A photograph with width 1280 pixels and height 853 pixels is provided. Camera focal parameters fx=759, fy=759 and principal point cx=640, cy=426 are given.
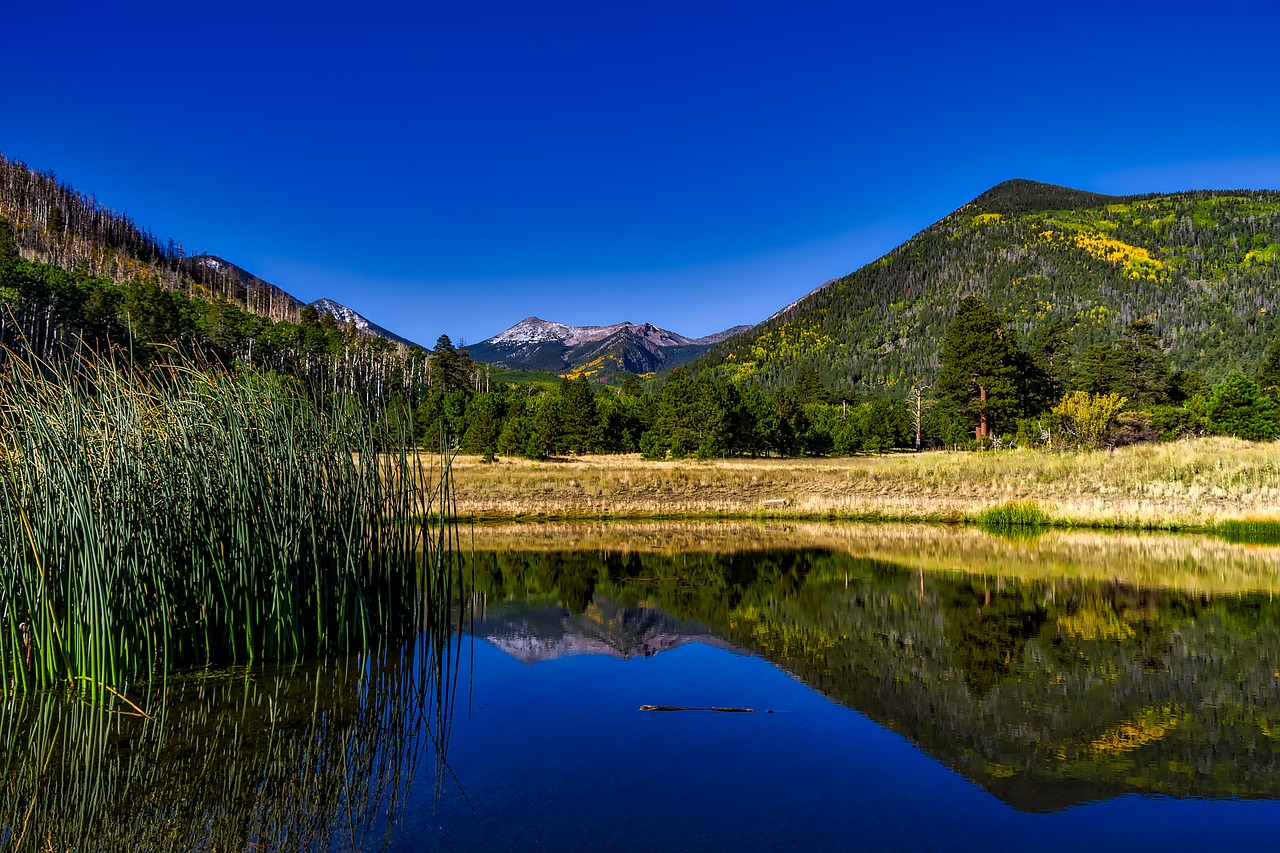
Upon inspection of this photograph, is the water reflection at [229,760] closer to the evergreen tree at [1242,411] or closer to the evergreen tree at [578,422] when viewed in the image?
the evergreen tree at [578,422]

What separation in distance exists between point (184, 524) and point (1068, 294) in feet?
541

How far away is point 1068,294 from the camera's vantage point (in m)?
145

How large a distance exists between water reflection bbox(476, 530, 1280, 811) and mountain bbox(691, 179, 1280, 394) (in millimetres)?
107692

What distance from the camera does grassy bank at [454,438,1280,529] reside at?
21312 millimetres

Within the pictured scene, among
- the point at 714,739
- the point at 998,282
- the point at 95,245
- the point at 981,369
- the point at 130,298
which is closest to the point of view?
the point at 714,739

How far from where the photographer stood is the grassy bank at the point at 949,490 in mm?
Result: 21312

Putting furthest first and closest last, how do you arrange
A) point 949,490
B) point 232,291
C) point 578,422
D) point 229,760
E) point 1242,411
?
point 232,291 → point 578,422 → point 1242,411 → point 949,490 → point 229,760

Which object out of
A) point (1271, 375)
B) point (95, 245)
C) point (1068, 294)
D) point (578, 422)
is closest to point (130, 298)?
point (578, 422)

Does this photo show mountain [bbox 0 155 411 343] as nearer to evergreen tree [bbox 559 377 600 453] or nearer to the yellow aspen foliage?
evergreen tree [bbox 559 377 600 453]

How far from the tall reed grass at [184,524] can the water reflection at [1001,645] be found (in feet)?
10.3

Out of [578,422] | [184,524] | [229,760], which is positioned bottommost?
[229,760]

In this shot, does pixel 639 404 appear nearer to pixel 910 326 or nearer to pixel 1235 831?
pixel 1235 831

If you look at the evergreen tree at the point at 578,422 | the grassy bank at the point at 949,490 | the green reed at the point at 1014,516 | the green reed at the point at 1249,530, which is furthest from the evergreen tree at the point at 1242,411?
the evergreen tree at the point at 578,422

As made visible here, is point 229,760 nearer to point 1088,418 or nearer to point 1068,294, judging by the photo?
point 1088,418
